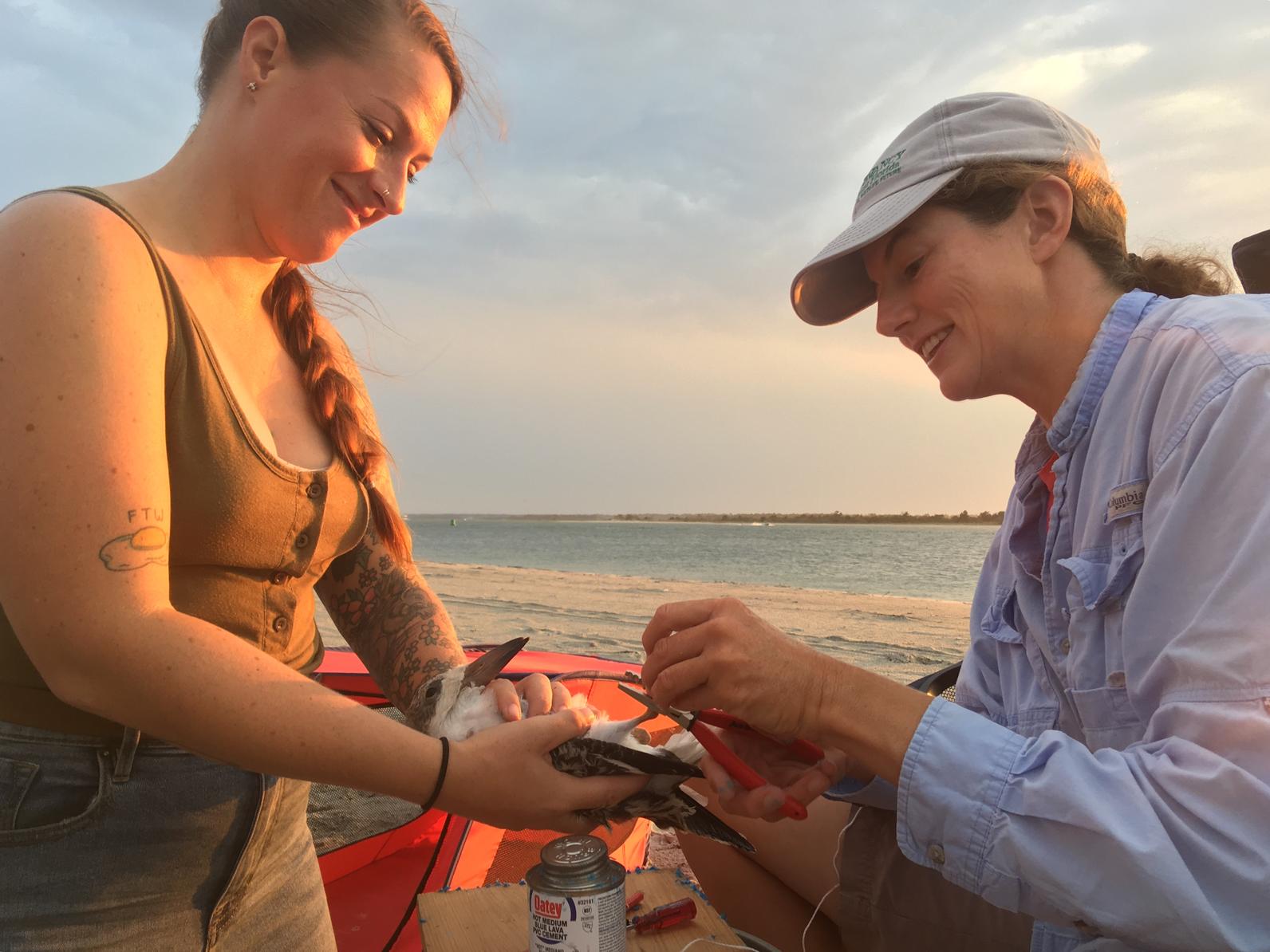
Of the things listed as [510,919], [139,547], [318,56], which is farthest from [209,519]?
[510,919]

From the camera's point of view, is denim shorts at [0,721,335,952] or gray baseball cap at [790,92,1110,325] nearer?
denim shorts at [0,721,335,952]

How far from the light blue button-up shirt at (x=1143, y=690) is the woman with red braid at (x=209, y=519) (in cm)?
85

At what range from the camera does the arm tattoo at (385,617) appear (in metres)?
2.69

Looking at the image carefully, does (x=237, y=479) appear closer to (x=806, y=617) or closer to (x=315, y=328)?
(x=315, y=328)

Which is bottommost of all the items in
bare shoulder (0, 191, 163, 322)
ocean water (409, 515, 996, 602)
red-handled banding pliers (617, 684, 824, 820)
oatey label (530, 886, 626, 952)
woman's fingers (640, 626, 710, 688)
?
ocean water (409, 515, 996, 602)

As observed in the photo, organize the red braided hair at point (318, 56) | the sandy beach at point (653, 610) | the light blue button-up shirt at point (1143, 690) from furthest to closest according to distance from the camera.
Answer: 1. the sandy beach at point (653, 610)
2. the red braided hair at point (318, 56)
3. the light blue button-up shirt at point (1143, 690)

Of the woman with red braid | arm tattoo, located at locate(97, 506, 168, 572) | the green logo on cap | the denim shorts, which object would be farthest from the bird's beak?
the green logo on cap

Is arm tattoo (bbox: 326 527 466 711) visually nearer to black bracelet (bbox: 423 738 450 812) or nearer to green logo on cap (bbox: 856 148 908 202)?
black bracelet (bbox: 423 738 450 812)

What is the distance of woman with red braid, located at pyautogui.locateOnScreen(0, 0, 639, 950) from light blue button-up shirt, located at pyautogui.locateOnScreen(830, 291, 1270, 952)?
854 millimetres

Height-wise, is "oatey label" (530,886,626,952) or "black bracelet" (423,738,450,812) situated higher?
"black bracelet" (423,738,450,812)

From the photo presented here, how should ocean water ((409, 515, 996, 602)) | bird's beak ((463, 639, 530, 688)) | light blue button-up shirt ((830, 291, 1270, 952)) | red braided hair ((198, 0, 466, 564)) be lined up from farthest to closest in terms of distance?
ocean water ((409, 515, 996, 602))
bird's beak ((463, 639, 530, 688))
red braided hair ((198, 0, 466, 564))
light blue button-up shirt ((830, 291, 1270, 952))

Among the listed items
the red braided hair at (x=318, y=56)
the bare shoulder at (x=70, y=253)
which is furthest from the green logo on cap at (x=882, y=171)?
the bare shoulder at (x=70, y=253)

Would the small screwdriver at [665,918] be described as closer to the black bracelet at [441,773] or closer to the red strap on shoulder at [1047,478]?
the black bracelet at [441,773]

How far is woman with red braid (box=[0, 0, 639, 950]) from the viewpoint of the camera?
1558 millimetres
